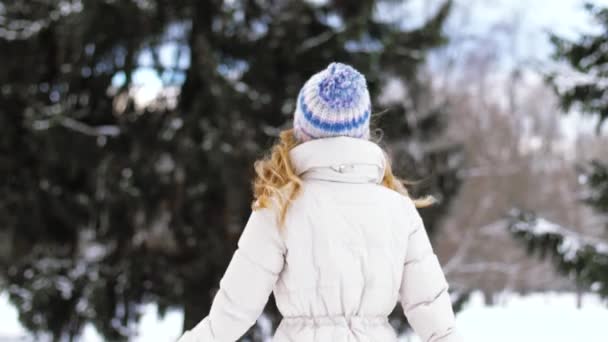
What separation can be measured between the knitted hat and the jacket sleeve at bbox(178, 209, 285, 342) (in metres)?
0.31

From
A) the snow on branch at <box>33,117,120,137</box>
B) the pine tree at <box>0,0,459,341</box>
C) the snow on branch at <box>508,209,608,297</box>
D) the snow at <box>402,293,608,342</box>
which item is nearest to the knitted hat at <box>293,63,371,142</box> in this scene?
the snow at <box>402,293,608,342</box>

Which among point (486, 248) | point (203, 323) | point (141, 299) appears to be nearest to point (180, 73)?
point (141, 299)

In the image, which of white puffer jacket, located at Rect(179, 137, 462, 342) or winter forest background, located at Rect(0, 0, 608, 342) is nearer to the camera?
white puffer jacket, located at Rect(179, 137, 462, 342)

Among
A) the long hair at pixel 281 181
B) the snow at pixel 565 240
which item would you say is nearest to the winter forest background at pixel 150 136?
the snow at pixel 565 240

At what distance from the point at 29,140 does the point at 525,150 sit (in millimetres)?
21839

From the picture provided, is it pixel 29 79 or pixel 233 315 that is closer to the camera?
pixel 233 315

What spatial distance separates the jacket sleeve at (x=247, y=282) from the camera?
197 cm

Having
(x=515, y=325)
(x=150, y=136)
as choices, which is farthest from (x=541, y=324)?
(x=150, y=136)

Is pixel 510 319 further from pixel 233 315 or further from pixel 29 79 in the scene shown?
pixel 233 315

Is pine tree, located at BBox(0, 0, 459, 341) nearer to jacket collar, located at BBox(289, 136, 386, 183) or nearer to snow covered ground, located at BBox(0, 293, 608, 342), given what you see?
snow covered ground, located at BBox(0, 293, 608, 342)

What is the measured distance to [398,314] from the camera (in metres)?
7.75

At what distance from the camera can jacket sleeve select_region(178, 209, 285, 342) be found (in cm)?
197

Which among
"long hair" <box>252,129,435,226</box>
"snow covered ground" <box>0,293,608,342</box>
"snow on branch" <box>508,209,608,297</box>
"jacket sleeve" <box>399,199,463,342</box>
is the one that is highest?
"long hair" <box>252,129,435,226</box>

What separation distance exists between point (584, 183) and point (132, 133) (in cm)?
430
